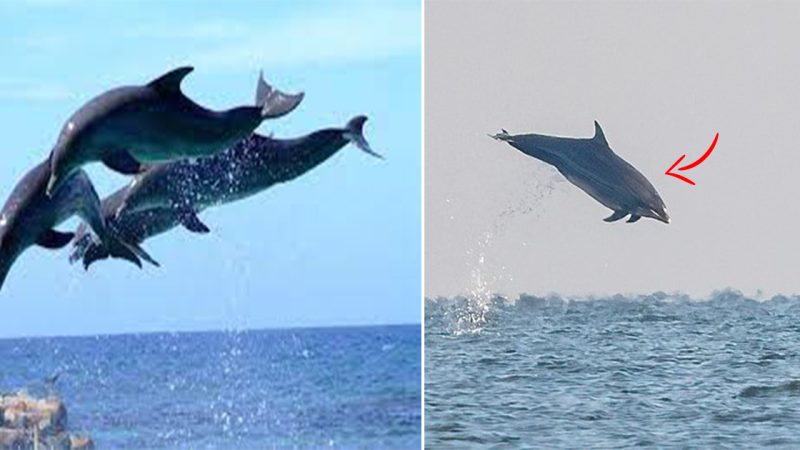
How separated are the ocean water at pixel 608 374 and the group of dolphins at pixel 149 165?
2488 millimetres

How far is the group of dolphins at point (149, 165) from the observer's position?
32.9ft

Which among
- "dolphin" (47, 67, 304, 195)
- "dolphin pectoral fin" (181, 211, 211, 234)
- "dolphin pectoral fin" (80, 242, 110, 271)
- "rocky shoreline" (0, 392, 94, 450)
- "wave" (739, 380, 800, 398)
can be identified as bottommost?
"rocky shoreline" (0, 392, 94, 450)

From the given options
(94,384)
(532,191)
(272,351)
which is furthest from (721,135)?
(94,384)

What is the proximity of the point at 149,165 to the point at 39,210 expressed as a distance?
2.90ft

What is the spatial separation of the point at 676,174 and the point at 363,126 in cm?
326

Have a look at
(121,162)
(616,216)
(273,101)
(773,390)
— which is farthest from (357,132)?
(773,390)

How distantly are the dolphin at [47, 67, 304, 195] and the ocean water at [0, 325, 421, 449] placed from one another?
192 cm

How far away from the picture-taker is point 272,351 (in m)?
11.9

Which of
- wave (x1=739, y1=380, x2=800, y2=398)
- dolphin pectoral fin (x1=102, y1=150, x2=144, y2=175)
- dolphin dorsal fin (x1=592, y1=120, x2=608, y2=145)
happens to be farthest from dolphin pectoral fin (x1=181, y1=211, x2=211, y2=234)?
wave (x1=739, y1=380, x2=800, y2=398)

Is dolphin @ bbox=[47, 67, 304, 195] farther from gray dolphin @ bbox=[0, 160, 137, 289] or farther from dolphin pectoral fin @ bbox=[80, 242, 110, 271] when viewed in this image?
dolphin pectoral fin @ bbox=[80, 242, 110, 271]

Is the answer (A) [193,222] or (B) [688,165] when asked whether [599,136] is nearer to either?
(B) [688,165]

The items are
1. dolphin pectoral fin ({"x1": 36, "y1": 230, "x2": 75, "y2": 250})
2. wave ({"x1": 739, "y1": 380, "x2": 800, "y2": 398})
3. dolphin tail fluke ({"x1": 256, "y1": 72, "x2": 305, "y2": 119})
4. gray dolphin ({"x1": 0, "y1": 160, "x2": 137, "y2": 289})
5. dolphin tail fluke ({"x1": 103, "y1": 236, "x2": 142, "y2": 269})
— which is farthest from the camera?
wave ({"x1": 739, "y1": 380, "x2": 800, "y2": 398})

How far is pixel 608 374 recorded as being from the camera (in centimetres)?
1278

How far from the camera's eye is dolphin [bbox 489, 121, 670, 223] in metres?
12.4
